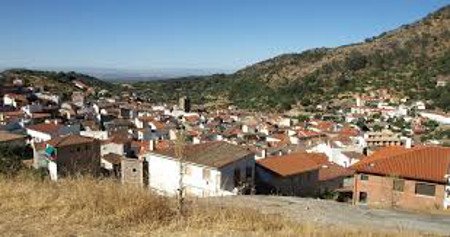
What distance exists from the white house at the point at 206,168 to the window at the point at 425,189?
26.6ft

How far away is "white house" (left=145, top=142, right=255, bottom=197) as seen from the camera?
26.8m

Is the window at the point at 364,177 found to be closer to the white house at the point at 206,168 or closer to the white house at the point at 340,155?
the white house at the point at 206,168

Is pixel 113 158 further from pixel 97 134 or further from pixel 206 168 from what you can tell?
pixel 206 168

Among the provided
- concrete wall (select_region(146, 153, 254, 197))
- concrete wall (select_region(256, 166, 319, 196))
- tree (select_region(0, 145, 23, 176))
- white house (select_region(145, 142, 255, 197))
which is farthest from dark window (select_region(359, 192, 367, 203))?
tree (select_region(0, 145, 23, 176))

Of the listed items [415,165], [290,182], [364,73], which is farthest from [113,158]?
[364,73]

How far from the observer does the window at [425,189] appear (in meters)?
26.8

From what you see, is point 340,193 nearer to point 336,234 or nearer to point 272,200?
point 272,200

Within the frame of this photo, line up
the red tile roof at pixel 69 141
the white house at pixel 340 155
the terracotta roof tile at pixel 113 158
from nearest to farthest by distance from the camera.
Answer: the red tile roof at pixel 69 141, the terracotta roof tile at pixel 113 158, the white house at pixel 340 155

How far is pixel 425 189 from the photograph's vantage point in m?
26.8

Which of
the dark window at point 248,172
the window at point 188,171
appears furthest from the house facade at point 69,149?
the dark window at point 248,172

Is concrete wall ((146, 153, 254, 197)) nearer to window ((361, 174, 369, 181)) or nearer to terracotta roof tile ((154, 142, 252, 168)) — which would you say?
terracotta roof tile ((154, 142, 252, 168))

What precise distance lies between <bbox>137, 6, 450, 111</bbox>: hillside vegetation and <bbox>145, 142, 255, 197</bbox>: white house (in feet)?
231

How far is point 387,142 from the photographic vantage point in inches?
2451

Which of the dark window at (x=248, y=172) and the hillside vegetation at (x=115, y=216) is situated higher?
the hillside vegetation at (x=115, y=216)
